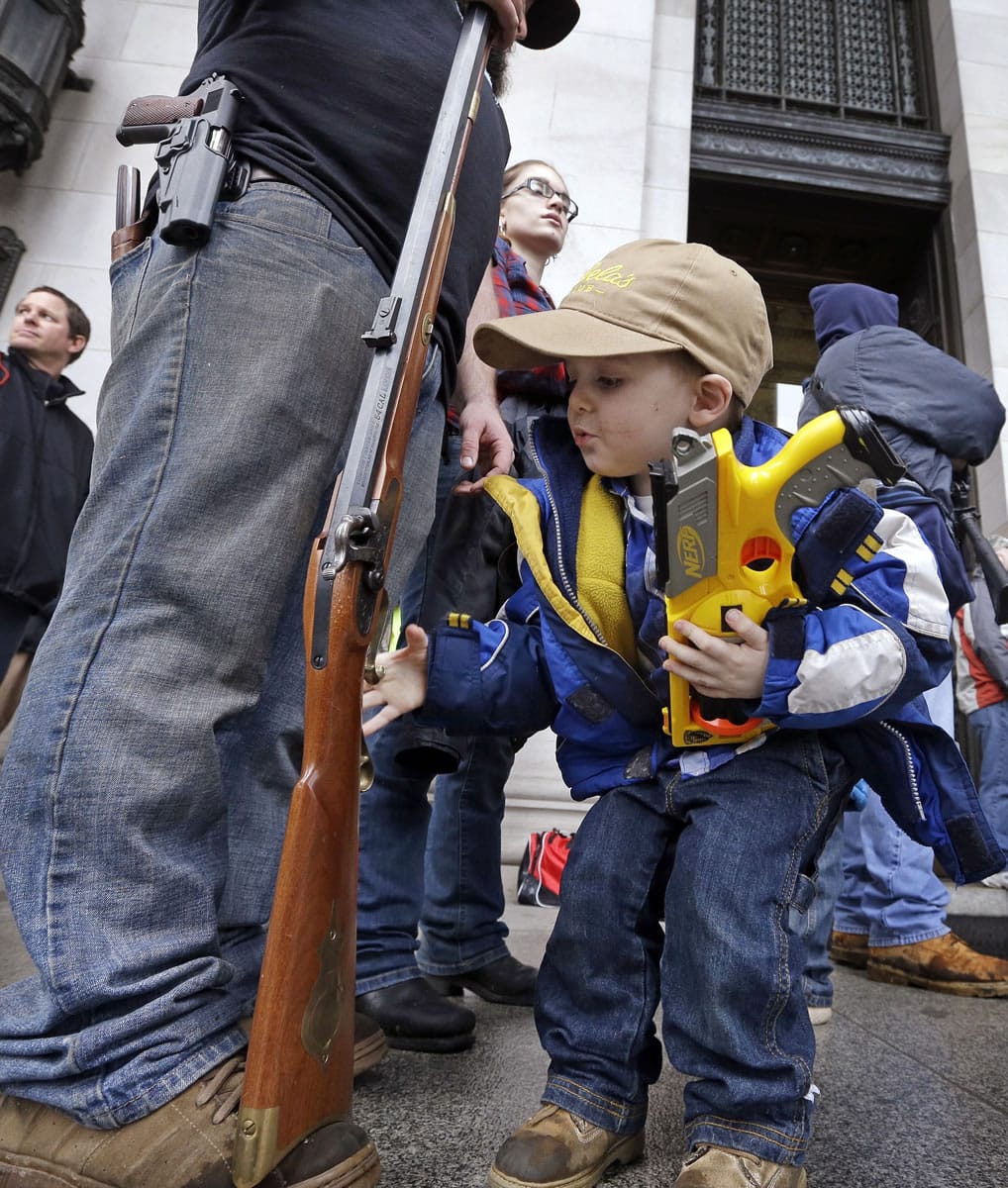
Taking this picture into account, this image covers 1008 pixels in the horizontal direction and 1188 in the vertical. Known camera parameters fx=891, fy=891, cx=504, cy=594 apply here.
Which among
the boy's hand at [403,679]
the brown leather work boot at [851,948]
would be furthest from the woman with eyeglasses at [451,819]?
the brown leather work boot at [851,948]

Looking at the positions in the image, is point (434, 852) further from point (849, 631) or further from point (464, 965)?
point (849, 631)

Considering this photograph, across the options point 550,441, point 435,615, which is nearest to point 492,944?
point 435,615

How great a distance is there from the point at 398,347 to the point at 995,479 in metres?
5.06

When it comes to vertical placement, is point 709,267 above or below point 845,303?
below

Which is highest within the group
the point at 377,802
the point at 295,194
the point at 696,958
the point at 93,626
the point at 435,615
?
the point at 295,194

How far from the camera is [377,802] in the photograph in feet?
5.21

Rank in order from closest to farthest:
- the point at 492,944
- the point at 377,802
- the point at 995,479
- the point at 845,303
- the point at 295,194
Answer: the point at 295,194
the point at 377,802
the point at 492,944
the point at 845,303
the point at 995,479

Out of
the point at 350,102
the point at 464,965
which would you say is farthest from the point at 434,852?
the point at 350,102

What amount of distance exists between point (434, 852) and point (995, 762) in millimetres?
2752

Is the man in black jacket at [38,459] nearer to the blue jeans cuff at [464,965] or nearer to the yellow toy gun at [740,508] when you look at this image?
the blue jeans cuff at [464,965]

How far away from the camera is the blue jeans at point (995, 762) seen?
11.5 ft

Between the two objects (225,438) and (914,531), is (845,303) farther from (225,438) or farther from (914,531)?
(225,438)

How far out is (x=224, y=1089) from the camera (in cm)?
85

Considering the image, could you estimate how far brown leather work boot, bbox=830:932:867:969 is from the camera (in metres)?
2.71
